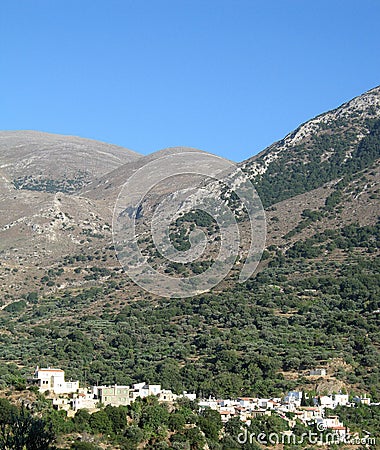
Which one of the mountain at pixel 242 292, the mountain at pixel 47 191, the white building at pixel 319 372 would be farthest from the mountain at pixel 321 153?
the white building at pixel 319 372

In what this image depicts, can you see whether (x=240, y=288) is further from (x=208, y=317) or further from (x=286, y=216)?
(x=286, y=216)

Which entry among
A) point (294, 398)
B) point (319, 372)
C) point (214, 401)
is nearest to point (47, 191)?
point (319, 372)

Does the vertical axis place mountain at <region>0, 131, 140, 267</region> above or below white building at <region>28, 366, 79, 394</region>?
above

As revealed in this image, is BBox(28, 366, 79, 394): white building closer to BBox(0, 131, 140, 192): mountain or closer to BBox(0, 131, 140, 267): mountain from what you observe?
BBox(0, 131, 140, 267): mountain

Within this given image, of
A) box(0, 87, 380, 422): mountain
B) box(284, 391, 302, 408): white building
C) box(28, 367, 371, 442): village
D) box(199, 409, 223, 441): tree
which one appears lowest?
box(199, 409, 223, 441): tree

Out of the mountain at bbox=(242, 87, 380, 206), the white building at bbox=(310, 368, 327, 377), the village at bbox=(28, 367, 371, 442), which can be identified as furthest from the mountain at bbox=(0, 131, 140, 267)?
the village at bbox=(28, 367, 371, 442)

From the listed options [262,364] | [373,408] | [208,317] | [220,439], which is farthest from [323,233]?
[220,439]

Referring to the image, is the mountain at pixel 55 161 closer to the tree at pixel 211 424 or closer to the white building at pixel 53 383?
the white building at pixel 53 383
